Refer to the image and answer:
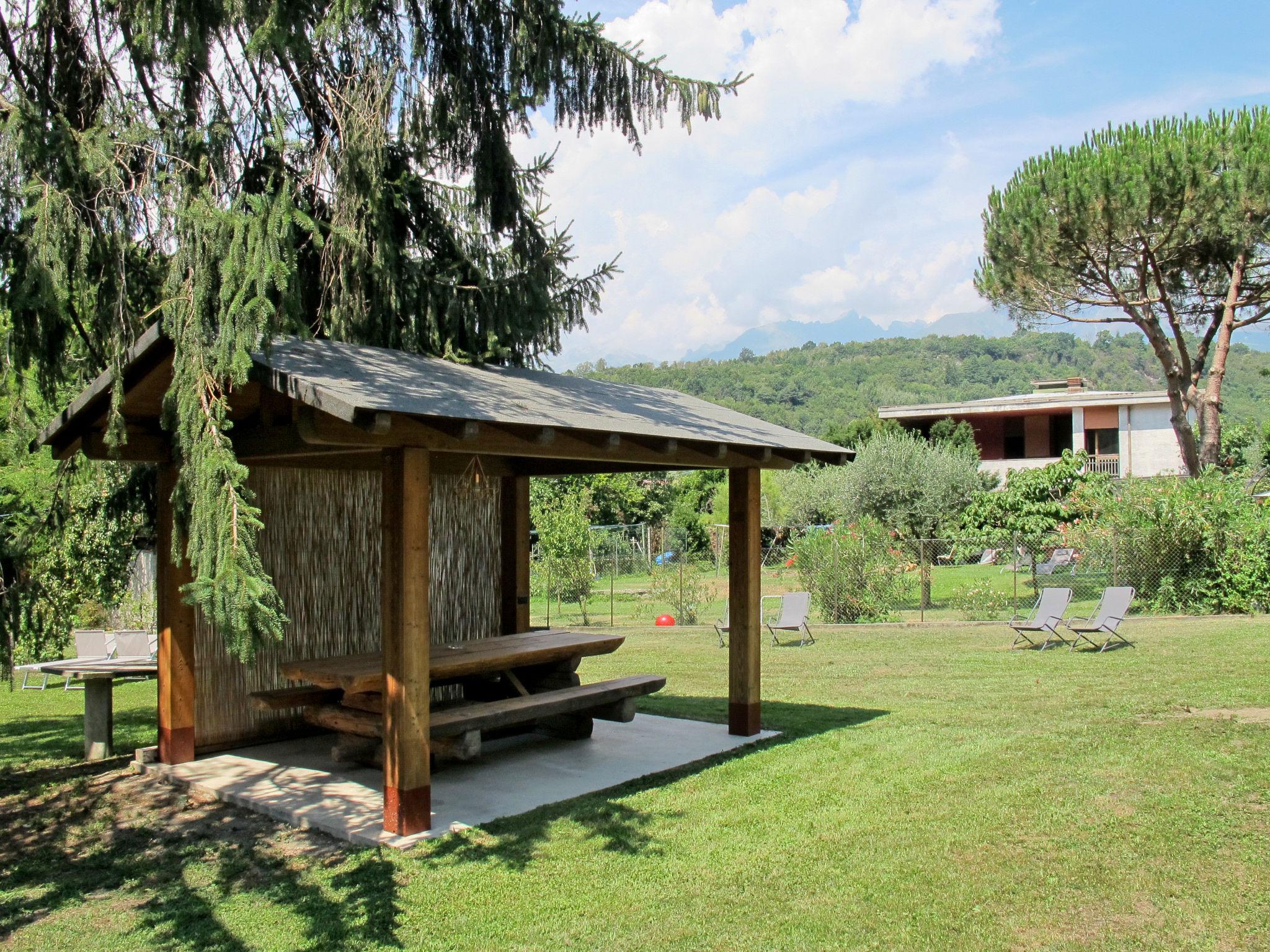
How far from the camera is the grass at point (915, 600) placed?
16.0 metres

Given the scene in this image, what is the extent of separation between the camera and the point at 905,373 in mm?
88688

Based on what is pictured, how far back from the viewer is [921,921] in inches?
163

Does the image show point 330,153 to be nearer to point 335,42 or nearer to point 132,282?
point 335,42

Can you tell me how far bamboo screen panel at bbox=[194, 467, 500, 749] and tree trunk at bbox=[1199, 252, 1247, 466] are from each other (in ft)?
57.1

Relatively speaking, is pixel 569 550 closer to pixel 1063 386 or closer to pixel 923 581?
pixel 923 581

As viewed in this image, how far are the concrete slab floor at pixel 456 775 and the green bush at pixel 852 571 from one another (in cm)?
824

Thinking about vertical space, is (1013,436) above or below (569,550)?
above

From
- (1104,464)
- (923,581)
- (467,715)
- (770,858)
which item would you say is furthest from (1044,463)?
(770,858)

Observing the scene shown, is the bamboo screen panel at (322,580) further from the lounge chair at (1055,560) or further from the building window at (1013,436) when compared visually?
the building window at (1013,436)

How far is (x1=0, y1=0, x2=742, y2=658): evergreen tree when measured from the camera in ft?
16.0

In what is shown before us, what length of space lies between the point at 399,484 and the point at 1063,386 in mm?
46106

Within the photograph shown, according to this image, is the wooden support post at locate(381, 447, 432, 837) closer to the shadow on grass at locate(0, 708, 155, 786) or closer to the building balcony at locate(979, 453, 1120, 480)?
the shadow on grass at locate(0, 708, 155, 786)

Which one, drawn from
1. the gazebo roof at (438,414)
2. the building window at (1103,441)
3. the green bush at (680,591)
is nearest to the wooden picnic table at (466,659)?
the gazebo roof at (438,414)

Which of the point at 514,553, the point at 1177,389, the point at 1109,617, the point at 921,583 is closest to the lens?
the point at 514,553
